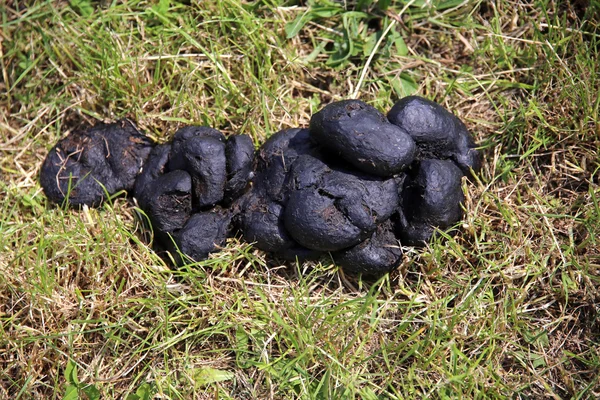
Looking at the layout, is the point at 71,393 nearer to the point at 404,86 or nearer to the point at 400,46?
the point at 404,86

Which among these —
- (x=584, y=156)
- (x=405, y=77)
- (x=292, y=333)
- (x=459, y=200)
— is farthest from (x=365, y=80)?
(x=292, y=333)

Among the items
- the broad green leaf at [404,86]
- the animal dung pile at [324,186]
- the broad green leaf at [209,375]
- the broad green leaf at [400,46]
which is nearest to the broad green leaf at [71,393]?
the broad green leaf at [209,375]

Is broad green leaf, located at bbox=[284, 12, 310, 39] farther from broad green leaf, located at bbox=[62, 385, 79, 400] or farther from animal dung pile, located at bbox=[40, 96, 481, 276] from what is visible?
broad green leaf, located at bbox=[62, 385, 79, 400]

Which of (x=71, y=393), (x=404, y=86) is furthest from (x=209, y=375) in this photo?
(x=404, y=86)

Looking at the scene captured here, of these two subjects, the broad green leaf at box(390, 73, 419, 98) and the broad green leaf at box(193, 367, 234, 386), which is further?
the broad green leaf at box(390, 73, 419, 98)

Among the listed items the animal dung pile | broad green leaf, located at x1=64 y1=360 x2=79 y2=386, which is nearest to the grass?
broad green leaf, located at x1=64 y1=360 x2=79 y2=386

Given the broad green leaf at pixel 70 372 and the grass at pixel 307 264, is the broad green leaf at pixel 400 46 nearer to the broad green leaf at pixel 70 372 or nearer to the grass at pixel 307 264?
the grass at pixel 307 264

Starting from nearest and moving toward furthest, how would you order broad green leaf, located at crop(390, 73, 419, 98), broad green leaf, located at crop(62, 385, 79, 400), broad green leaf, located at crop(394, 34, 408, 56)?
broad green leaf, located at crop(62, 385, 79, 400) → broad green leaf, located at crop(390, 73, 419, 98) → broad green leaf, located at crop(394, 34, 408, 56)

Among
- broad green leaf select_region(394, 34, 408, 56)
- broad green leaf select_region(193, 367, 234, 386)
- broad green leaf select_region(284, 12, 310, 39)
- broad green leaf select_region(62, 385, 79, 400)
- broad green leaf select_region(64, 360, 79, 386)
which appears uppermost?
broad green leaf select_region(284, 12, 310, 39)
